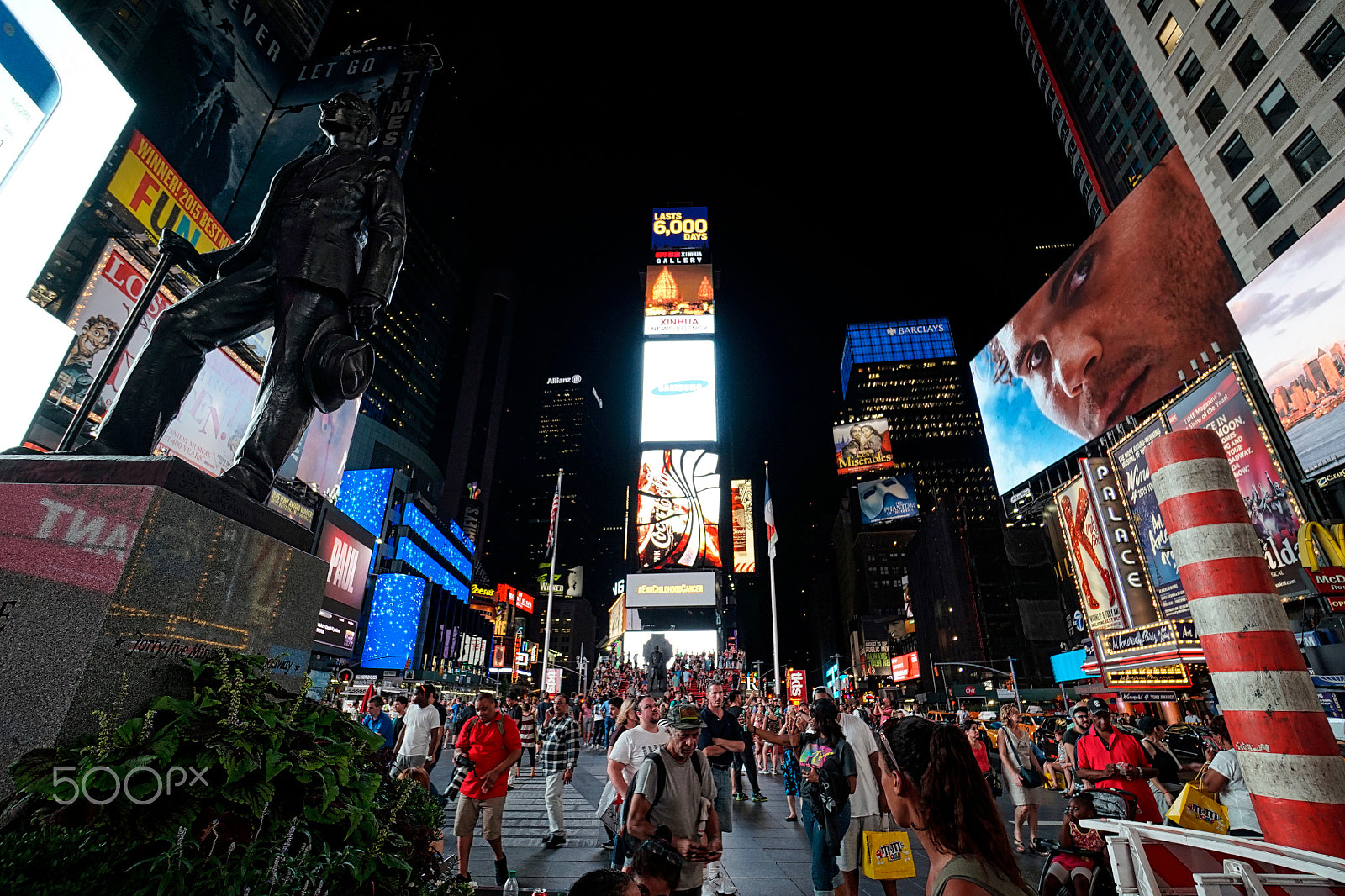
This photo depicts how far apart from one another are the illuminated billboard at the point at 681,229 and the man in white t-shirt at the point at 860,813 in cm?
4721

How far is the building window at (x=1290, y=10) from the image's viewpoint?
67.8ft

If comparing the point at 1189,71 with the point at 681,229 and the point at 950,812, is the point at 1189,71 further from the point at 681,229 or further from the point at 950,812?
the point at 950,812

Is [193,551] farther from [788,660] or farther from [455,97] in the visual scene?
[788,660]

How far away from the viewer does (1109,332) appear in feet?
62.3

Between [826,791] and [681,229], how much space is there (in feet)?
163

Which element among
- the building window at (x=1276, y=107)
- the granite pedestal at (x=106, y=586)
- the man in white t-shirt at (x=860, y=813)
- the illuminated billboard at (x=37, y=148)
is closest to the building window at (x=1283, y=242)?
the building window at (x=1276, y=107)

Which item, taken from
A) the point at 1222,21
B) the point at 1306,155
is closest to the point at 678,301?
the point at 1222,21

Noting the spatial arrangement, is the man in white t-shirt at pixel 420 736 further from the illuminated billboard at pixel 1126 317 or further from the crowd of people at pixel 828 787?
the illuminated billboard at pixel 1126 317

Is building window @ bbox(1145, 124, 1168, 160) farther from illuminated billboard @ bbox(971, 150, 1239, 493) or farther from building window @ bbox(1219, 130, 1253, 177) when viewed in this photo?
illuminated billboard @ bbox(971, 150, 1239, 493)

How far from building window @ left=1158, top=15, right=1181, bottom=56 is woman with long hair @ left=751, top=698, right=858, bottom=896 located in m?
34.6

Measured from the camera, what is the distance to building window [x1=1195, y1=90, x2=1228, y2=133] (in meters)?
23.9

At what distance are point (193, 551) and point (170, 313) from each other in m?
2.06


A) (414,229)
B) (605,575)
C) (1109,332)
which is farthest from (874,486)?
(605,575)

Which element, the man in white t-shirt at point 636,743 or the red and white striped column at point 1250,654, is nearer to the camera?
the red and white striped column at point 1250,654
